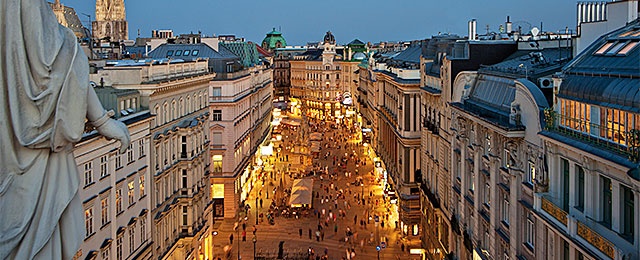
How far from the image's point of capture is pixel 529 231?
111 ft

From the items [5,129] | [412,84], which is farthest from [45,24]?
[412,84]

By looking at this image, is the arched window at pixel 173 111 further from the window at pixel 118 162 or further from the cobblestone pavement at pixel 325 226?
the cobblestone pavement at pixel 325 226

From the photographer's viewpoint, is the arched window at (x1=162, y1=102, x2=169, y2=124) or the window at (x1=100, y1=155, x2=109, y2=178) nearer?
the window at (x1=100, y1=155, x2=109, y2=178)

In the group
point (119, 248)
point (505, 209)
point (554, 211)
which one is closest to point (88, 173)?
point (119, 248)

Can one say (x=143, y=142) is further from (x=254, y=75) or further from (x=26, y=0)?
(x=254, y=75)

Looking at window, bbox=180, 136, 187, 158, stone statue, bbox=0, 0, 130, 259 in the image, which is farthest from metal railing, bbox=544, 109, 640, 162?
window, bbox=180, 136, 187, 158

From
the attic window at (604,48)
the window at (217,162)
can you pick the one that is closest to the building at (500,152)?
the attic window at (604,48)

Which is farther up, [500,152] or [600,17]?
[600,17]

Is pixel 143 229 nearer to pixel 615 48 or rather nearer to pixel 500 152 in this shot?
pixel 500 152

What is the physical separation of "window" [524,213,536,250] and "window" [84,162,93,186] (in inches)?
826

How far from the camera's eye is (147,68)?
49875 millimetres

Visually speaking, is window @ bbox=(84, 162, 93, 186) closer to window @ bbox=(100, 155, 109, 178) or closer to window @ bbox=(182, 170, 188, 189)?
window @ bbox=(100, 155, 109, 178)

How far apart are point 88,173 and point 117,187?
468cm

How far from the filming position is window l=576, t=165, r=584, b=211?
26.7 meters
